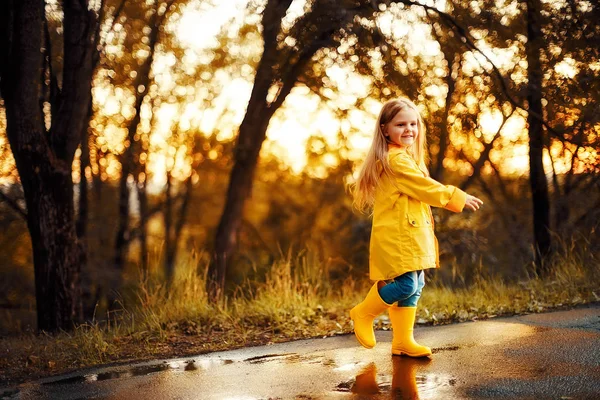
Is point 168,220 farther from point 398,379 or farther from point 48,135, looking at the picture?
point 398,379

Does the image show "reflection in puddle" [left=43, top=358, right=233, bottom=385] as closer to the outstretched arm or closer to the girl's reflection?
the girl's reflection

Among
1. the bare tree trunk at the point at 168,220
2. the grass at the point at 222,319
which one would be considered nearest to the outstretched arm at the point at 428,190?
the grass at the point at 222,319

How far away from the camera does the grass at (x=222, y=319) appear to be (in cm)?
567

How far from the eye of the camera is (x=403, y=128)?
15.8ft

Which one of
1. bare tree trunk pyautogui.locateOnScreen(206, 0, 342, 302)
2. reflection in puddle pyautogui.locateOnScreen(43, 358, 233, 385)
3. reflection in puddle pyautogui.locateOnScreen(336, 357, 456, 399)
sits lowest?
reflection in puddle pyautogui.locateOnScreen(336, 357, 456, 399)

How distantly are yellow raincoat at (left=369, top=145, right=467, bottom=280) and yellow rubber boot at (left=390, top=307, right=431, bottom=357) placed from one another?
0.99 ft

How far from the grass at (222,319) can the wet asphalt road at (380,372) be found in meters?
0.44

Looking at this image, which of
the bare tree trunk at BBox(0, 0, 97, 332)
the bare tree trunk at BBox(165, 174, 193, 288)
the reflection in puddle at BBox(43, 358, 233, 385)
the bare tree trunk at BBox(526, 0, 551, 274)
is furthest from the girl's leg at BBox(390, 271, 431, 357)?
the bare tree trunk at BBox(165, 174, 193, 288)

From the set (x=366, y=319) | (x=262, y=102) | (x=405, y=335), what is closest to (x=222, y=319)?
(x=366, y=319)

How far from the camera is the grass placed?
223 inches

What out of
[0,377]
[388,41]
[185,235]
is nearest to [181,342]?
[0,377]

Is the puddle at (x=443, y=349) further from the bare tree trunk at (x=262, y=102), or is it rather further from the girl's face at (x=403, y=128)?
the bare tree trunk at (x=262, y=102)

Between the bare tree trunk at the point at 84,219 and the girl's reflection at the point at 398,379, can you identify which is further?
the bare tree trunk at the point at 84,219

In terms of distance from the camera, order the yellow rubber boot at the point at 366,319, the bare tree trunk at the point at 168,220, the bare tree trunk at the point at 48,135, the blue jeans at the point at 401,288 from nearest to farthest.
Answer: the blue jeans at the point at 401,288, the yellow rubber boot at the point at 366,319, the bare tree trunk at the point at 48,135, the bare tree trunk at the point at 168,220
